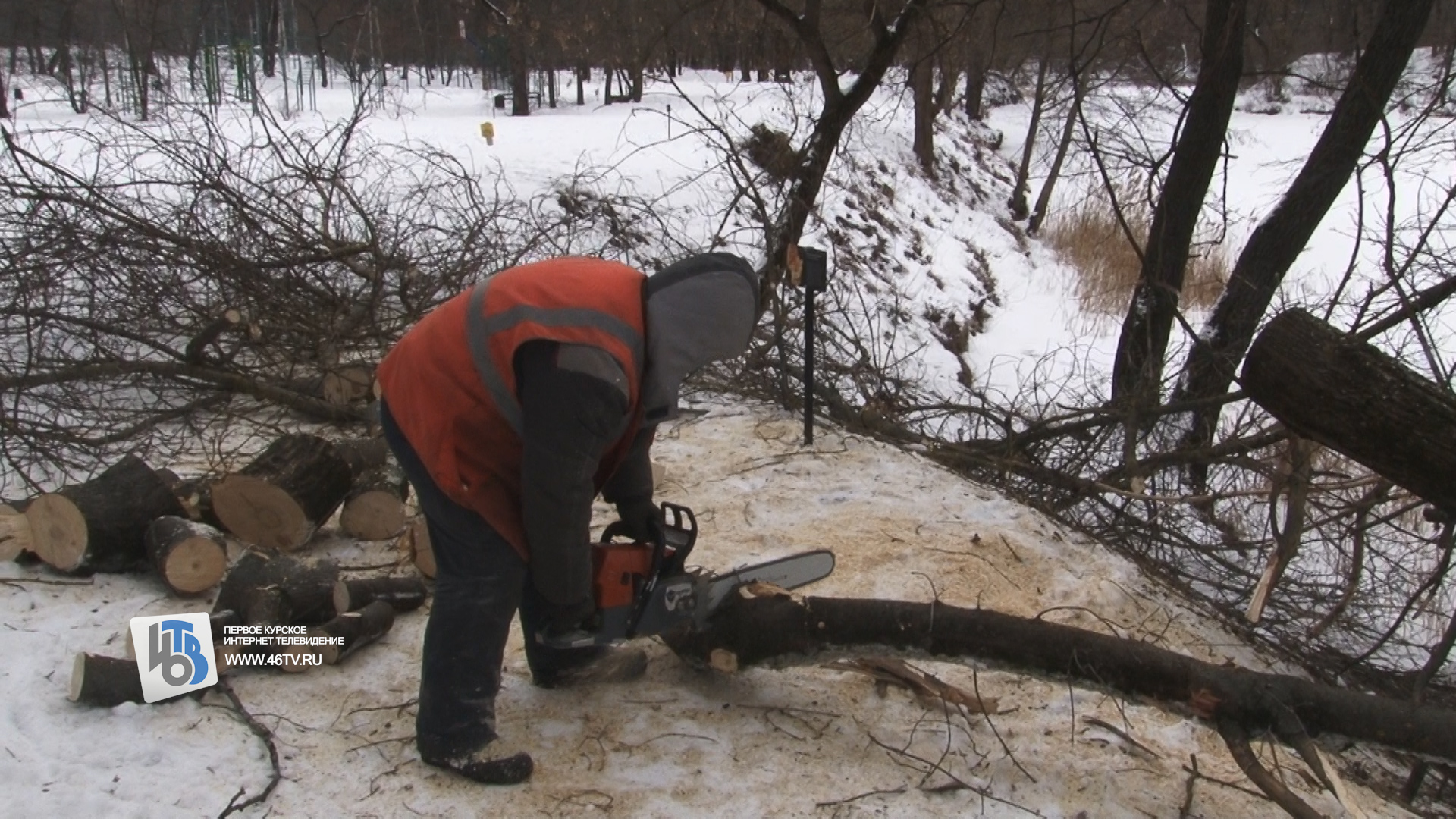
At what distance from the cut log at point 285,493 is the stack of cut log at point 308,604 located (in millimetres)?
338

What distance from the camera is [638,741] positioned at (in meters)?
2.60

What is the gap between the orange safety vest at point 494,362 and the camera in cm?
210

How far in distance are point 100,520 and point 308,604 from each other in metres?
0.81

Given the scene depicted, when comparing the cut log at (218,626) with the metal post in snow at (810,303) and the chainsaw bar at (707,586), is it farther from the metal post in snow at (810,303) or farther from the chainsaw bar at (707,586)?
the metal post in snow at (810,303)

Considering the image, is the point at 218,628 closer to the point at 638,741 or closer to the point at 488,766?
the point at 488,766

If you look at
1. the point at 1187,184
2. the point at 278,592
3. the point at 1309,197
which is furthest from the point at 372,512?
the point at 1309,197

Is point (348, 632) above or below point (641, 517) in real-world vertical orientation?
below

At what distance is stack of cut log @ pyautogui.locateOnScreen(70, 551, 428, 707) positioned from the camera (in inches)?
111

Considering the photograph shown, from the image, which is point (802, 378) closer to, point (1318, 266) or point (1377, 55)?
point (1377, 55)

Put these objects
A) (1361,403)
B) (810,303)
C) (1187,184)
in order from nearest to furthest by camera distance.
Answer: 1. (1361,403)
2. (810,303)
3. (1187,184)

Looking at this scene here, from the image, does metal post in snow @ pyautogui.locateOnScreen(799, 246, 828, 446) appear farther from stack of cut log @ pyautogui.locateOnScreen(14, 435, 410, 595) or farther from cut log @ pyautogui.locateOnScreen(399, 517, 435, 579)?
cut log @ pyautogui.locateOnScreen(399, 517, 435, 579)

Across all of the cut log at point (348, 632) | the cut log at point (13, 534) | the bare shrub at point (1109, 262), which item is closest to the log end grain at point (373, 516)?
the cut log at point (348, 632)

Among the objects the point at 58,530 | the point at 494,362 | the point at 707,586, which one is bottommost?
the point at 58,530

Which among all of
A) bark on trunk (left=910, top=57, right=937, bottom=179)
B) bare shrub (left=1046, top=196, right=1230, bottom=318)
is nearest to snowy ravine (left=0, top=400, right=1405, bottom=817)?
bare shrub (left=1046, top=196, right=1230, bottom=318)
